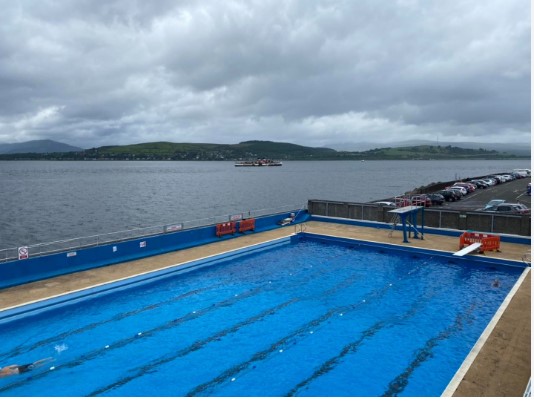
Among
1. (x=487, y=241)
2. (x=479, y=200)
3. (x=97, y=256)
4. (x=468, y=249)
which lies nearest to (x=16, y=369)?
(x=97, y=256)

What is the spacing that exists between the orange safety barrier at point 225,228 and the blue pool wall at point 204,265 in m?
3.23

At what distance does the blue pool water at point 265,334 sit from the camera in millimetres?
10781

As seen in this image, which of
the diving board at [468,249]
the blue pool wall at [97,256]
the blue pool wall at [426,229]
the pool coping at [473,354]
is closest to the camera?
the pool coping at [473,354]

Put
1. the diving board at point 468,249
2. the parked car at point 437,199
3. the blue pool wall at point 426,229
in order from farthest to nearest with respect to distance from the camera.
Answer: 1. the parked car at point 437,199
2. the blue pool wall at point 426,229
3. the diving board at point 468,249

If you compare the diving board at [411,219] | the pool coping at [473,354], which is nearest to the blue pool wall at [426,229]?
the diving board at [411,219]

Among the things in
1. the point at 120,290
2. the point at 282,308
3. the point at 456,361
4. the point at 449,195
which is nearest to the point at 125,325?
the point at 120,290

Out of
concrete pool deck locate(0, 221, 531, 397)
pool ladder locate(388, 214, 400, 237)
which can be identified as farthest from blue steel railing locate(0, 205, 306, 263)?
pool ladder locate(388, 214, 400, 237)

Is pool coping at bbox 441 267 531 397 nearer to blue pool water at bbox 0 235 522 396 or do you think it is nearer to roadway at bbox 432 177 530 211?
blue pool water at bbox 0 235 522 396

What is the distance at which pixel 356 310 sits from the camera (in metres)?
15.7

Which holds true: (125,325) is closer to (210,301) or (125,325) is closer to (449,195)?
(210,301)

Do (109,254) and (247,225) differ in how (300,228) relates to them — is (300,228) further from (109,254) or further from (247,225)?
(109,254)

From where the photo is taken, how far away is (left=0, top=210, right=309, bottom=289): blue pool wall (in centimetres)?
1707

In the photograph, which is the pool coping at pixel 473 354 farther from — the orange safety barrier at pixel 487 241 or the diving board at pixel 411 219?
the diving board at pixel 411 219

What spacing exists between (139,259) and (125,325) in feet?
23.8
